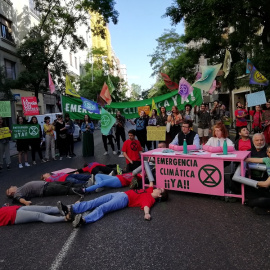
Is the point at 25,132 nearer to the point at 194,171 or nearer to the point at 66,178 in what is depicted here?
the point at 66,178

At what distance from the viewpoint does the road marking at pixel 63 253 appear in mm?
3229

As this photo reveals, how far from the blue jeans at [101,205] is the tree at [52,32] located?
1719 centimetres

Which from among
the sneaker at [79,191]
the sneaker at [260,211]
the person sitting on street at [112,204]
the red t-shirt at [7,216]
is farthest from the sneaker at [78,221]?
the sneaker at [260,211]

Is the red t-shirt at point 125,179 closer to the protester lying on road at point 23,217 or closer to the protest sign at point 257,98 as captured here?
the protester lying on road at point 23,217

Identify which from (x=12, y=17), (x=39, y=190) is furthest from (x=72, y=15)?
(x=39, y=190)

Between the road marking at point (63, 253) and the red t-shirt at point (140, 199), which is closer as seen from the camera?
the road marking at point (63, 253)

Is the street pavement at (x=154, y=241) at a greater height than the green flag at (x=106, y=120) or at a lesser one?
lesser

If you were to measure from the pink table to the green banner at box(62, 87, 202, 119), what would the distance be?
4.85m

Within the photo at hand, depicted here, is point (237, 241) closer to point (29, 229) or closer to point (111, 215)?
point (111, 215)

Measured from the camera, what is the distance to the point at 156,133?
30.5 ft

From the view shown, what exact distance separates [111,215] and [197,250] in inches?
68.5

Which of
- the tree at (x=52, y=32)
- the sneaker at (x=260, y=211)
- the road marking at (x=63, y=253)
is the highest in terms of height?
the tree at (x=52, y=32)

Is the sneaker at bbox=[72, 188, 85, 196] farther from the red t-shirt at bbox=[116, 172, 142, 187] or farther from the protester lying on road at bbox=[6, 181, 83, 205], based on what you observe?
the red t-shirt at bbox=[116, 172, 142, 187]

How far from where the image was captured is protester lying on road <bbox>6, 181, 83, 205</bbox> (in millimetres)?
Result: 5539
